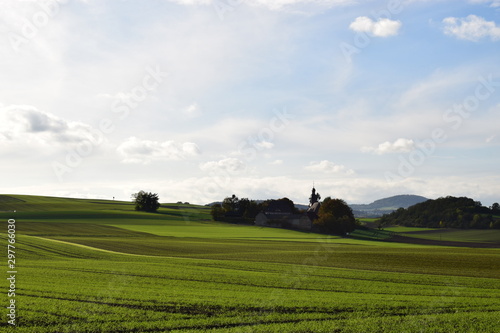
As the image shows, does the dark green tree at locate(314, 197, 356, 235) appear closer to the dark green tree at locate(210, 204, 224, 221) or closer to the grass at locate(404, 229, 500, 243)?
the grass at locate(404, 229, 500, 243)

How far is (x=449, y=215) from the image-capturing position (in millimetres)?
166125

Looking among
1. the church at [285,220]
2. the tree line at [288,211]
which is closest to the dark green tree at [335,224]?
the tree line at [288,211]

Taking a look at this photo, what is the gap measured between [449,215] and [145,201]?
392 feet

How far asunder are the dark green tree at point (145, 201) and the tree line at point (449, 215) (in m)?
100

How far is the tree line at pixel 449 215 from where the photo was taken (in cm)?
15388

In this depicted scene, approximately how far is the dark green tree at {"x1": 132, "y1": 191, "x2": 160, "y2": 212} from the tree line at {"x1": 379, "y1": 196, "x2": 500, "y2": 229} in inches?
3953

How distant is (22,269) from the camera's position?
3075cm

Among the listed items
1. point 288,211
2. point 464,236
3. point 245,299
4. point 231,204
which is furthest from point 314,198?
point 245,299

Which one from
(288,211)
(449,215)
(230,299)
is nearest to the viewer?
(230,299)

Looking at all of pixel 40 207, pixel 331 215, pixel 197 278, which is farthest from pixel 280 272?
pixel 40 207

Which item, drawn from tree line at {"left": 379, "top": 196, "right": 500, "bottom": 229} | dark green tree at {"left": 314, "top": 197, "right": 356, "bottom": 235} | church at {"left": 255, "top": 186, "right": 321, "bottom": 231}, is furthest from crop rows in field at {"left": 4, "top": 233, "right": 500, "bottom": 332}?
tree line at {"left": 379, "top": 196, "right": 500, "bottom": 229}

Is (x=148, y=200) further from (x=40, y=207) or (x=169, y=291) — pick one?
(x=169, y=291)

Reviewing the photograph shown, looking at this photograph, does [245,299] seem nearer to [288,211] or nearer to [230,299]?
[230,299]

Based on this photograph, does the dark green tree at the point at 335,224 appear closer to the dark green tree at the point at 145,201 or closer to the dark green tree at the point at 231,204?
the dark green tree at the point at 231,204
